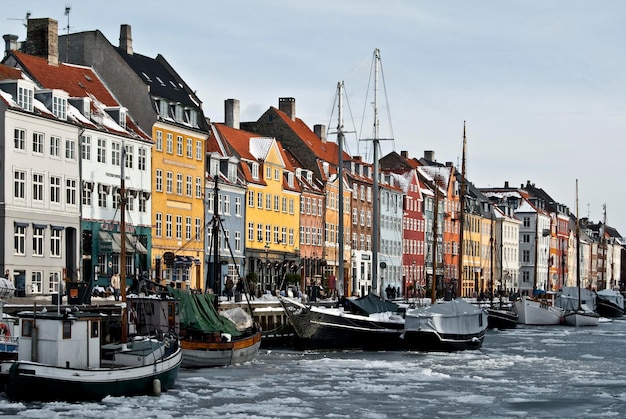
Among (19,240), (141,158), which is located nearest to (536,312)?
(141,158)

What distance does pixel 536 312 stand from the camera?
100875 mm

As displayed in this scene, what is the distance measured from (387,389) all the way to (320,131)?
7013 centimetres

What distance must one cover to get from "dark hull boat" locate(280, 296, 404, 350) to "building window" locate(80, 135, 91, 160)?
1507cm

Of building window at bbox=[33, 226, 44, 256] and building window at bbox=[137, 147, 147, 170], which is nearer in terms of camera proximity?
building window at bbox=[33, 226, 44, 256]

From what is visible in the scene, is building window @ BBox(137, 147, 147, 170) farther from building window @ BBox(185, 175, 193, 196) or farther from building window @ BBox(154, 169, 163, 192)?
building window @ BBox(185, 175, 193, 196)

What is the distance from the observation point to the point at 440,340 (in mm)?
61406

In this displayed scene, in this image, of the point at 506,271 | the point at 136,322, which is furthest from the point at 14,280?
the point at 506,271

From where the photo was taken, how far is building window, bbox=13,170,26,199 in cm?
6062

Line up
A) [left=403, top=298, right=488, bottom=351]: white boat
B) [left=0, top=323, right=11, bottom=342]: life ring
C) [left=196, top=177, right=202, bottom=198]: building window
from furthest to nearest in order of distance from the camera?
[left=196, top=177, right=202, bottom=198]: building window → [left=403, top=298, right=488, bottom=351]: white boat → [left=0, top=323, right=11, bottom=342]: life ring

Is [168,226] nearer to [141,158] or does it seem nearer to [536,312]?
[141,158]

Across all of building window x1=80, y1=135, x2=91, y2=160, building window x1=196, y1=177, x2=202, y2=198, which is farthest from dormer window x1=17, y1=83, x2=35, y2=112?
building window x1=196, y1=177, x2=202, y2=198

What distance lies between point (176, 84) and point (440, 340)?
95.9 ft

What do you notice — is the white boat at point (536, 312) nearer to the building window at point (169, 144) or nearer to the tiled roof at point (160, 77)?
the tiled roof at point (160, 77)

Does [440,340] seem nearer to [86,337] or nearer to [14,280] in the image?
[14,280]
